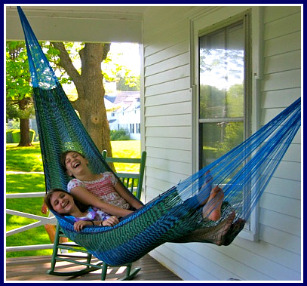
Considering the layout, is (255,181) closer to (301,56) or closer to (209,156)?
(301,56)

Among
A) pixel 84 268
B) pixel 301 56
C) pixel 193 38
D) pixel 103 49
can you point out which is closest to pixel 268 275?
pixel 301 56

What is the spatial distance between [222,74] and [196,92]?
472mm

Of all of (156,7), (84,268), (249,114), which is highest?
(156,7)

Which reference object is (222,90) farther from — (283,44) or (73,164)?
(73,164)

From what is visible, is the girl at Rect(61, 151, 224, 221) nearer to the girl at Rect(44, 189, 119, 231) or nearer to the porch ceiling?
the girl at Rect(44, 189, 119, 231)

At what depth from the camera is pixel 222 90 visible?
3.47 metres

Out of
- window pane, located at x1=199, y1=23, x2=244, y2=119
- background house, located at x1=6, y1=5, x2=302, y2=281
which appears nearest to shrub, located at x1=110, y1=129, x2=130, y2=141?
background house, located at x1=6, y1=5, x2=302, y2=281

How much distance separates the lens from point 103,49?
8.63 meters

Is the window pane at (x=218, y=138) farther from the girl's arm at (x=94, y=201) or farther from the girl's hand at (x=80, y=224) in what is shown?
the girl's hand at (x=80, y=224)

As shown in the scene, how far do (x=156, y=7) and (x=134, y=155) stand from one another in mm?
5382

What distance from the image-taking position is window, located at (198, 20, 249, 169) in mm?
3256

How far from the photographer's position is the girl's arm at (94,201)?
3.27 metres

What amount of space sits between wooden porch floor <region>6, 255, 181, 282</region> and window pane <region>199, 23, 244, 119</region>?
1.52m

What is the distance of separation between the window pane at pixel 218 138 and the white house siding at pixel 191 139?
0.23m
